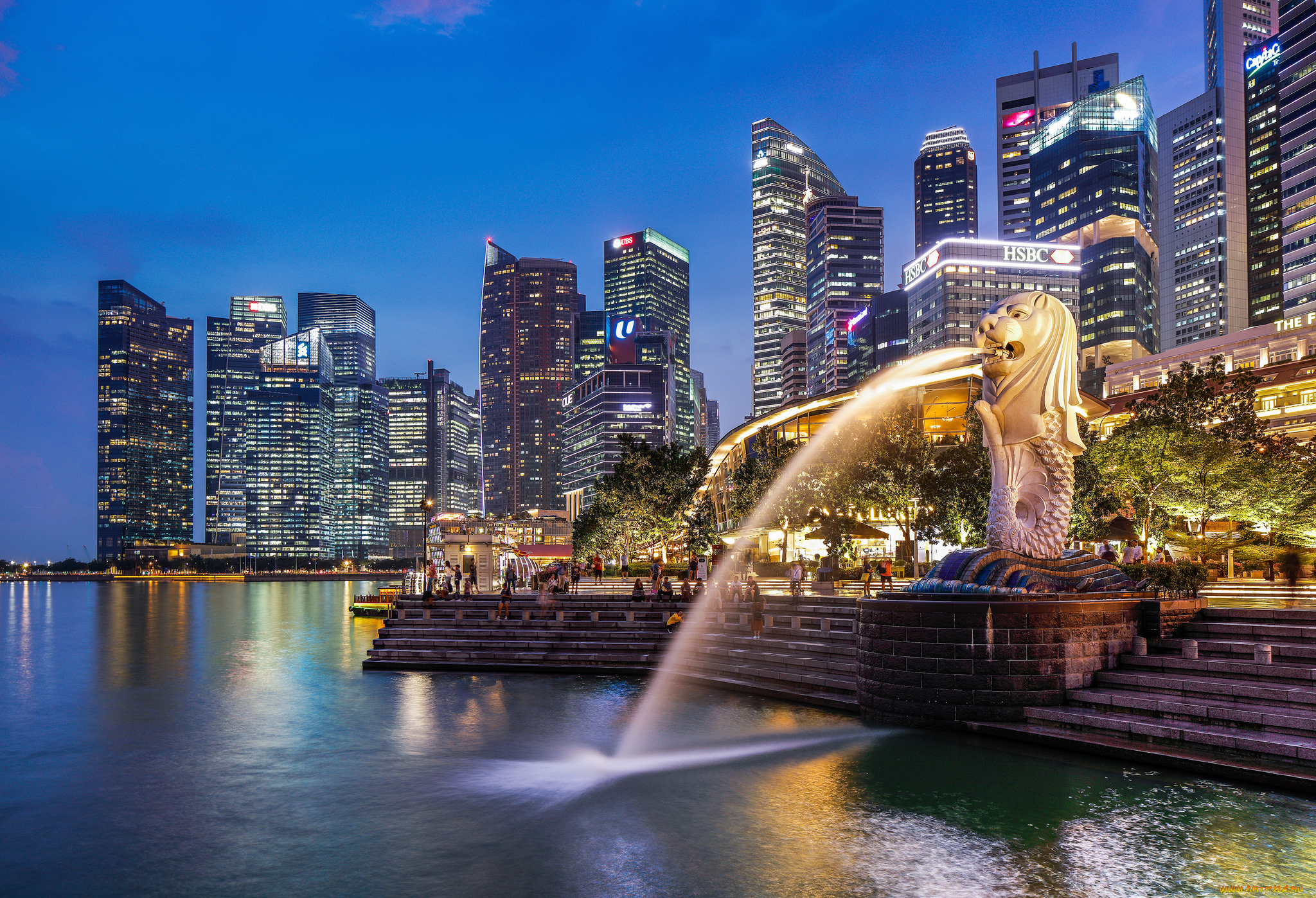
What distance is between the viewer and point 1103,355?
572 ft

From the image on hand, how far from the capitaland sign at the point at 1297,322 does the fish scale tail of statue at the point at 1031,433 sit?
343ft

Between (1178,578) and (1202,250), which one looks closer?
(1178,578)

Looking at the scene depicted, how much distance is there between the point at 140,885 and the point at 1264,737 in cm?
1745

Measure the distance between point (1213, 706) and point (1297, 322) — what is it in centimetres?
13068

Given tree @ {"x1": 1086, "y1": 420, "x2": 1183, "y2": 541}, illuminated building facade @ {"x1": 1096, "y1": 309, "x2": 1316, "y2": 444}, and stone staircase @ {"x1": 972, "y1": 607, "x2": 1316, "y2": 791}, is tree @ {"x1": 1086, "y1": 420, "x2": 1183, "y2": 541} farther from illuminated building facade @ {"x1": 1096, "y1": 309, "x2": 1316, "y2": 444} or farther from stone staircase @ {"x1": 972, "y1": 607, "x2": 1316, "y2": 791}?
stone staircase @ {"x1": 972, "y1": 607, "x2": 1316, "y2": 791}

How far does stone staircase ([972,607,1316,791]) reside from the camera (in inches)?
568

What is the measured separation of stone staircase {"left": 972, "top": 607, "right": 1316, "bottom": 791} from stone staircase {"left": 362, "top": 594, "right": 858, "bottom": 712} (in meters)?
5.62

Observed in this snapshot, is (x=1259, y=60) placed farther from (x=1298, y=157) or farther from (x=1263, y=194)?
(x=1298, y=157)

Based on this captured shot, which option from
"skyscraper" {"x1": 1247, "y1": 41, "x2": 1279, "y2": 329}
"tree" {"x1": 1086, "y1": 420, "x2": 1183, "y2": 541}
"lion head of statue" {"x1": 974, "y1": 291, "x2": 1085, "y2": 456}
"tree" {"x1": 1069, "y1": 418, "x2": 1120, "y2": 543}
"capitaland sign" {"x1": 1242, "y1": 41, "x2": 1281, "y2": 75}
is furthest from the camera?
"skyscraper" {"x1": 1247, "y1": 41, "x2": 1279, "y2": 329}

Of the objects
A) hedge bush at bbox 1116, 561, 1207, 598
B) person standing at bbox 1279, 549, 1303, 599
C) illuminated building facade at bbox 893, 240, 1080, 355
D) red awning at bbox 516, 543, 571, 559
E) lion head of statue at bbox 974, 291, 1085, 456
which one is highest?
illuminated building facade at bbox 893, 240, 1080, 355

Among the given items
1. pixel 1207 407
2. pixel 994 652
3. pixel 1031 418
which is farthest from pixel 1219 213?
pixel 994 652

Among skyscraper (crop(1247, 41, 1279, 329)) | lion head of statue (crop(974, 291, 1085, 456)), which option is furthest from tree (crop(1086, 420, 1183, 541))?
skyscraper (crop(1247, 41, 1279, 329))

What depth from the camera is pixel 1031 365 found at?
20.8m

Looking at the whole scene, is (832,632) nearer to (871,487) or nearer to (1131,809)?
(1131,809)
